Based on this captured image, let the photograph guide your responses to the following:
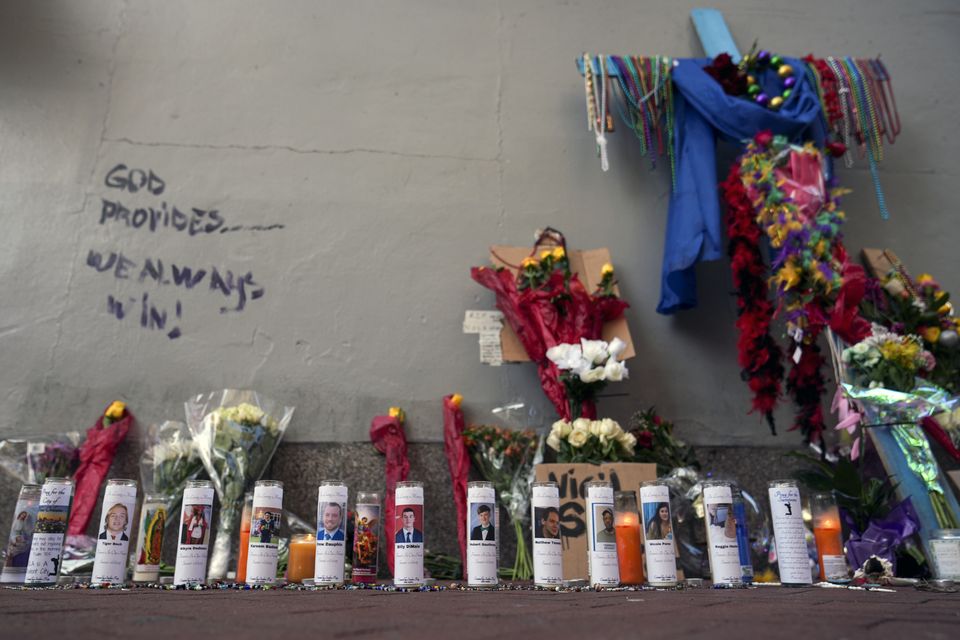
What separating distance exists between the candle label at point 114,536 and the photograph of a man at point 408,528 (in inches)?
34.8

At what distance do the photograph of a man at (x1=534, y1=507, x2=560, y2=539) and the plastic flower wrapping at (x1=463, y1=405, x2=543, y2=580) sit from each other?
0.62 m

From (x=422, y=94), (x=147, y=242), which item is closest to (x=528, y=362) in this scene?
(x=422, y=94)

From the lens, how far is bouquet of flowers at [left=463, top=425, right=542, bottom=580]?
2.78 meters

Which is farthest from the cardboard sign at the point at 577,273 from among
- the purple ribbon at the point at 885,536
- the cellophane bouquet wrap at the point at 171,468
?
the cellophane bouquet wrap at the point at 171,468

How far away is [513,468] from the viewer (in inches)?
113

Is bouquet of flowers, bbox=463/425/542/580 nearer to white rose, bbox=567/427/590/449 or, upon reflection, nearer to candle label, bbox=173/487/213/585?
white rose, bbox=567/427/590/449

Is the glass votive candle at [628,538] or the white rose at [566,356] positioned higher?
the white rose at [566,356]

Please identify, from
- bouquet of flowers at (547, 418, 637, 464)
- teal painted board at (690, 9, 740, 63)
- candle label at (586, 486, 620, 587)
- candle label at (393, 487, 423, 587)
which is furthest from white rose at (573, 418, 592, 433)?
teal painted board at (690, 9, 740, 63)

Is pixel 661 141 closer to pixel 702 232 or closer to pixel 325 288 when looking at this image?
pixel 702 232

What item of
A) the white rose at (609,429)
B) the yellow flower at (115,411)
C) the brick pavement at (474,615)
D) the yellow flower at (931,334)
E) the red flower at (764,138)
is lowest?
the brick pavement at (474,615)

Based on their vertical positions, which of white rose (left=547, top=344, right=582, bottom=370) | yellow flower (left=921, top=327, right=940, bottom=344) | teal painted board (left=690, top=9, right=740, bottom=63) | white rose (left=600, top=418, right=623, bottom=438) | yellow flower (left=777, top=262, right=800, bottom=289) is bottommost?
A: white rose (left=600, top=418, right=623, bottom=438)

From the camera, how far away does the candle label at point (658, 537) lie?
2182mm

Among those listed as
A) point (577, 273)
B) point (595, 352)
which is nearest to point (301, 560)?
point (595, 352)

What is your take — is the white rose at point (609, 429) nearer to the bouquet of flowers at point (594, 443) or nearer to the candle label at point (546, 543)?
the bouquet of flowers at point (594, 443)
